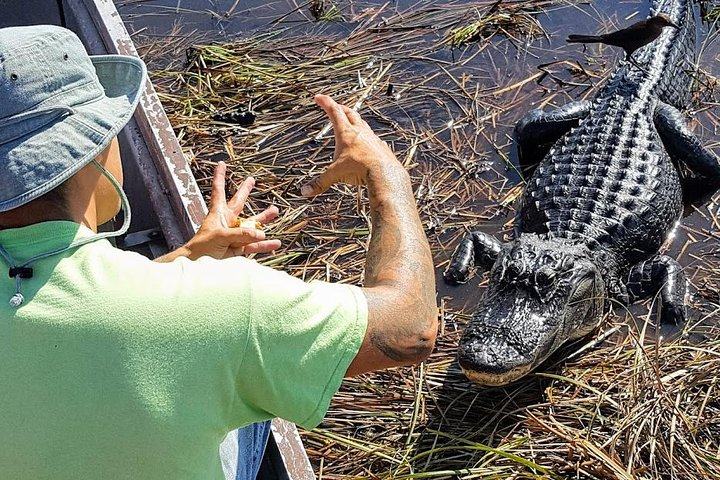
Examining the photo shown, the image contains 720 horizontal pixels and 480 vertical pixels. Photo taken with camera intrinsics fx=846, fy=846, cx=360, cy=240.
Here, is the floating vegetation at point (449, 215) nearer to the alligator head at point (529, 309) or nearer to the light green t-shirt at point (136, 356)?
the alligator head at point (529, 309)

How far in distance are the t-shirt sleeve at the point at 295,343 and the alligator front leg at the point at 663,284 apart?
2372 millimetres

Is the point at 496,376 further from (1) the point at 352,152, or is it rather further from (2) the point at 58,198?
(2) the point at 58,198

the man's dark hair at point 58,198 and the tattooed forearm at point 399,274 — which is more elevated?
the man's dark hair at point 58,198

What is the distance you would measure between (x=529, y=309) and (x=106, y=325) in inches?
83.6

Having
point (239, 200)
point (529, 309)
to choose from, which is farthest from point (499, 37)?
point (239, 200)

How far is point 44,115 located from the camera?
1433 mm

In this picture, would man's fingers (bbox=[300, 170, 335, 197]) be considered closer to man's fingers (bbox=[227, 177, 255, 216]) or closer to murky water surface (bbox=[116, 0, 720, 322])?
man's fingers (bbox=[227, 177, 255, 216])

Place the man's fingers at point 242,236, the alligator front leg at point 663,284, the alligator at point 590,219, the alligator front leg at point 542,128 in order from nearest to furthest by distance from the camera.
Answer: the man's fingers at point 242,236, the alligator at point 590,219, the alligator front leg at point 663,284, the alligator front leg at point 542,128

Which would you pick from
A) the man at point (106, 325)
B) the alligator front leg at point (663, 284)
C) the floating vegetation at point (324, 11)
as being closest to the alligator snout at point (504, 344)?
the alligator front leg at point (663, 284)

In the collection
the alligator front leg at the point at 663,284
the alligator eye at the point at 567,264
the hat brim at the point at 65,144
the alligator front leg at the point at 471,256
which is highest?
the hat brim at the point at 65,144

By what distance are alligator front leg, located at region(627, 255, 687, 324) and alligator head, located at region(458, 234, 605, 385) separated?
30 centimetres

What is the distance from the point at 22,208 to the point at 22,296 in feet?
0.54

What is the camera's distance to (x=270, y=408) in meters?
1.51

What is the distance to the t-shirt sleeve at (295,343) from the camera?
4.69ft
